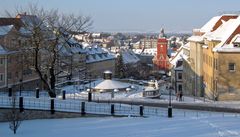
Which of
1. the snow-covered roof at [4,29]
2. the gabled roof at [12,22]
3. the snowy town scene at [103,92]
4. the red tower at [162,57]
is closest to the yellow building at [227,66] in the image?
the snowy town scene at [103,92]

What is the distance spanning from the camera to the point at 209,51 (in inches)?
2181

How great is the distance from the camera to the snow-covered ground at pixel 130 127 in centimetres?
2516

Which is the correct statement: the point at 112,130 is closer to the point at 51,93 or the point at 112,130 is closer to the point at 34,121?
the point at 34,121

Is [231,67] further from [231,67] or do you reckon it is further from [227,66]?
[227,66]

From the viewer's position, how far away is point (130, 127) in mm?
27156

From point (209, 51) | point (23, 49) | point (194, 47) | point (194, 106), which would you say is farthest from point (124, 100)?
point (194, 47)

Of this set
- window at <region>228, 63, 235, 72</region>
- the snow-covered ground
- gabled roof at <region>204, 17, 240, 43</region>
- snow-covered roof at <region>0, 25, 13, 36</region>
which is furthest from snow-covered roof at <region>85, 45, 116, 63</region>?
the snow-covered ground

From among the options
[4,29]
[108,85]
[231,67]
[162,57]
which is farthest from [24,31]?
[162,57]

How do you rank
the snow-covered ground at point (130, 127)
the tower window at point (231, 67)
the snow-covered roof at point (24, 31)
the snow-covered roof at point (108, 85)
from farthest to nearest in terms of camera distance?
1. the snow-covered roof at point (24, 31)
2. the tower window at point (231, 67)
3. the snow-covered roof at point (108, 85)
4. the snow-covered ground at point (130, 127)

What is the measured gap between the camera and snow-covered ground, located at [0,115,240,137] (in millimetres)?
25156

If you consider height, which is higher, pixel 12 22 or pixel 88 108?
pixel 12 22

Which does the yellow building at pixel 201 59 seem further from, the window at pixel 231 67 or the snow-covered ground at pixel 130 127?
the snow-covered ground at pixel 130 127

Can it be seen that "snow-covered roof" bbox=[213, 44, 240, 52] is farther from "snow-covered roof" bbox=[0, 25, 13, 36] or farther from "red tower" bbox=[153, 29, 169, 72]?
"red tower" bbox=[153, 29, 169, 72]

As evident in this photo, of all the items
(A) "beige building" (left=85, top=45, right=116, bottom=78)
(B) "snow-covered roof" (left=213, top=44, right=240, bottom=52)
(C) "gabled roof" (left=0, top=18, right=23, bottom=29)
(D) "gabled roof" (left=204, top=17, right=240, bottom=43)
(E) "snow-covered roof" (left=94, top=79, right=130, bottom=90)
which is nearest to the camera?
(E) "snow-covered roof" (left=94, top=79, right=130, bottom=90)
